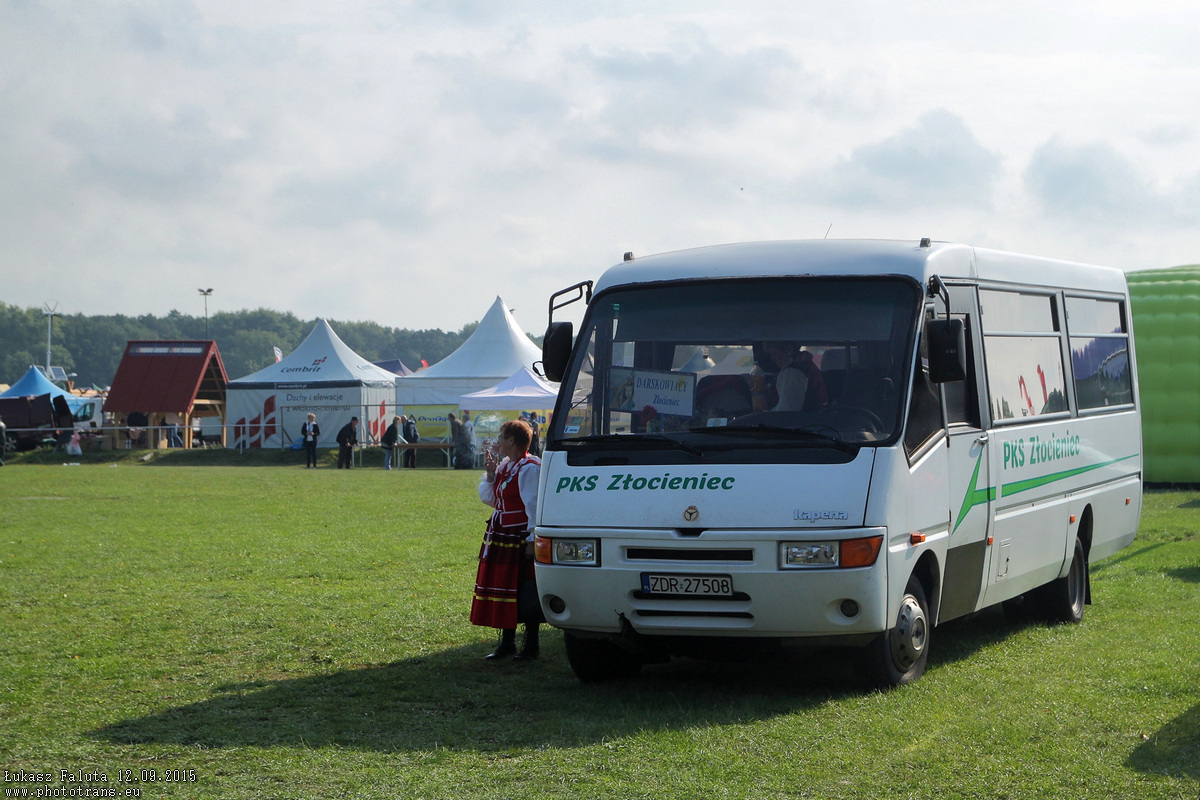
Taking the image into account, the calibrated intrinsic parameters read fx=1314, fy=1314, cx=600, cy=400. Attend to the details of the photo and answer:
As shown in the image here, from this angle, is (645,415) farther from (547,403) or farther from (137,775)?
(547,403)

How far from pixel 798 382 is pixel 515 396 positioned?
30.3 meters

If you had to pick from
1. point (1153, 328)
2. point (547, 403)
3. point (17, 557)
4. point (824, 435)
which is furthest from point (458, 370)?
point (824, 435)

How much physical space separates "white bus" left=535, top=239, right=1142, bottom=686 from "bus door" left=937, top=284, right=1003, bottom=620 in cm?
2

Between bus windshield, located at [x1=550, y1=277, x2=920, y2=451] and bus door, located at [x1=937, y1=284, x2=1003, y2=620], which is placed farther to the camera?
bus door, located at [x1=937, y1=284, x2=1003, y2=620]

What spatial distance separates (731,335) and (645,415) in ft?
2.34

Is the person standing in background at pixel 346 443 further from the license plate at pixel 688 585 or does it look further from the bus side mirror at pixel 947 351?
the bus side mirror at pixel 947 351

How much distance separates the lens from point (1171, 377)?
87.1 feet

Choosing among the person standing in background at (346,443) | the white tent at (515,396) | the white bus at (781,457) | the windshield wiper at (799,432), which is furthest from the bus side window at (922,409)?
the person standing in background at (346,443)

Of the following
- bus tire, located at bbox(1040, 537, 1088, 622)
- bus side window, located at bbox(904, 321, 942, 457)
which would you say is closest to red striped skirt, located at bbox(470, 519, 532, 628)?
bus side window, located at bbox(904, 321, 942, 457)

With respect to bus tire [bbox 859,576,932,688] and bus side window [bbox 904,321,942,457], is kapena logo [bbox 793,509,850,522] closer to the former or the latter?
bus side window [bbox 904,321,942,457]

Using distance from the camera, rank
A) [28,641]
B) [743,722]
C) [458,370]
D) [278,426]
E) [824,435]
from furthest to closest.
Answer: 1. [278,426]
2. [458,370]
3. [28,641]
4. [824,435]
5. [743,722]

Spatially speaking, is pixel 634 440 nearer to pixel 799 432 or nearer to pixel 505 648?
pixel 799 432

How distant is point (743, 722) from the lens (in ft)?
22.7

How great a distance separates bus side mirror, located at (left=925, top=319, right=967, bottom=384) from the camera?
7.54 m
